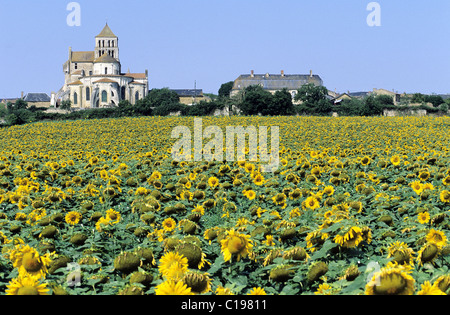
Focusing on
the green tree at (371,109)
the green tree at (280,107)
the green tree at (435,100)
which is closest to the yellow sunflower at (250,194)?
the green tree at (371,109)

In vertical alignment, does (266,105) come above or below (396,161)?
above

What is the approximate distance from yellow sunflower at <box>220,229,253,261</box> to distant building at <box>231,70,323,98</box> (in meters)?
119

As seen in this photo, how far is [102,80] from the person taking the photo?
10106 centimetres

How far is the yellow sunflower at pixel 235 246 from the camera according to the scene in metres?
3.30

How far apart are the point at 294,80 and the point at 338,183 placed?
119 meters

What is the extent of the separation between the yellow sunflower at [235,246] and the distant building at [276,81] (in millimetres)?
119116

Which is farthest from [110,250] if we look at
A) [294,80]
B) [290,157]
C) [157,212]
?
[294,80]

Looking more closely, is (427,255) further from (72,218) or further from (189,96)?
(189,96)

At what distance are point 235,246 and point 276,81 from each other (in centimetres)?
12257

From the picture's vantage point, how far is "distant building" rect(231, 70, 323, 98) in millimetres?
122125

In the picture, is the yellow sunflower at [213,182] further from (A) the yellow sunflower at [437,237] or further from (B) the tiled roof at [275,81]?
(B) the tiled roof at [275,81]

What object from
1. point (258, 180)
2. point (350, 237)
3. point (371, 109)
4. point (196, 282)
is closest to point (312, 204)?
point (258, 180)

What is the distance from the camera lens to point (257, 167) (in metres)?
8.09
